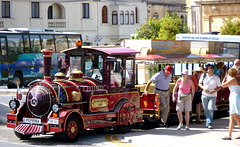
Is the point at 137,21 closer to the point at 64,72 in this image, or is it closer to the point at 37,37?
the point at 37,37

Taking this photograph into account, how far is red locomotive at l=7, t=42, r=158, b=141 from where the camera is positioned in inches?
548

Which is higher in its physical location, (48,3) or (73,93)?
(48,3)

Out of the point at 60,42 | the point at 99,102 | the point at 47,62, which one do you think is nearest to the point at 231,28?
the point at 60,42

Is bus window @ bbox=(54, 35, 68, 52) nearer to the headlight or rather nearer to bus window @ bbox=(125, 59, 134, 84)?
bus window @ bbox=(125, 59, 134, 84)

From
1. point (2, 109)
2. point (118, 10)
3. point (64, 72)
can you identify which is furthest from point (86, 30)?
point (64, 72)

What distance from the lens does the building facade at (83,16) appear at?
178 feet

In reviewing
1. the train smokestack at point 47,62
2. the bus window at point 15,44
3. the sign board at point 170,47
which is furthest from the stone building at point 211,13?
the train smokestack at point 47,62

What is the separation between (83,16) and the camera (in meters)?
58.6

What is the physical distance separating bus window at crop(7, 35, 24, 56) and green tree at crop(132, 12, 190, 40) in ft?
45.5

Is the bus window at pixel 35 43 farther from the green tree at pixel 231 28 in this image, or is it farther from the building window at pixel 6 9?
the building window at pixel 6 9

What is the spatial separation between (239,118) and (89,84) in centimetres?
389

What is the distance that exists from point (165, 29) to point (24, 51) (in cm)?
1540

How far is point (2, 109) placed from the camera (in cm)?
2112

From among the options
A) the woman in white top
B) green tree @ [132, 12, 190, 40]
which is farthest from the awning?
green tree @ [132, 12, 190, 40]
